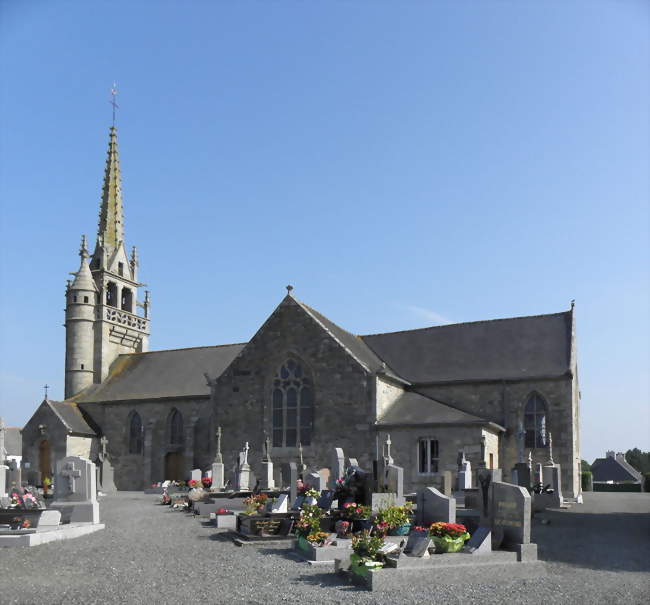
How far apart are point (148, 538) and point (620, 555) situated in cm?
1014

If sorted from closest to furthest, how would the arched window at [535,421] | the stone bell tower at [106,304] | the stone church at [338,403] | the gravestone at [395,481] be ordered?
1. the gravestone at [395,481]
2. the stone church at [338,403]
3. the arched window at [535,421]
4. the stone bell tower at [106,304]

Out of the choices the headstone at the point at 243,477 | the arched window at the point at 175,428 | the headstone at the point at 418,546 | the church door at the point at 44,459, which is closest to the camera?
the headstone at the point at 418,546

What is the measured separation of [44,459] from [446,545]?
118ft

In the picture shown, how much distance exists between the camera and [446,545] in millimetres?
13586

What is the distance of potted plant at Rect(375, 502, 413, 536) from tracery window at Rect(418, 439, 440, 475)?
17138 mm

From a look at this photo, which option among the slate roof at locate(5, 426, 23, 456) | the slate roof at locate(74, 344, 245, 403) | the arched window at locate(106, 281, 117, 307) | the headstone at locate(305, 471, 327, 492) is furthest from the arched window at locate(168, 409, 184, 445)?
the slate roof at locate(5, 426, 23, 456)

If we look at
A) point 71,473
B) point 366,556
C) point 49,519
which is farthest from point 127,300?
point 366,556

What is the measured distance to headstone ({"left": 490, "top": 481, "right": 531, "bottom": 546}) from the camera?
13.8 m

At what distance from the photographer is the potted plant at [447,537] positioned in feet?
44.6

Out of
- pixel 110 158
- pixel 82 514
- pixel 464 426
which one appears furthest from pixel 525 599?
pixel 110 158

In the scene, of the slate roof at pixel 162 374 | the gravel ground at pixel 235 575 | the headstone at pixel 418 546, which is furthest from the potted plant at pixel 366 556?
the slate roof at pixel 162 374

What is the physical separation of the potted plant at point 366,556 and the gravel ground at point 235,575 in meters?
0.36

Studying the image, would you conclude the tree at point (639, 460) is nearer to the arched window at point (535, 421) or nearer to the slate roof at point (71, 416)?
the arched window at point (535, 421)

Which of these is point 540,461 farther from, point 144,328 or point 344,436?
point 144,328
